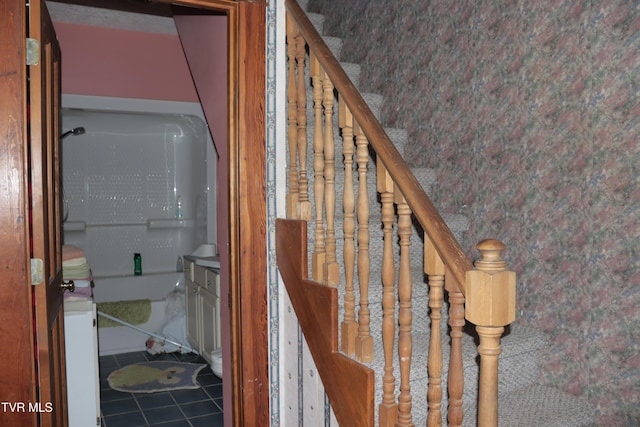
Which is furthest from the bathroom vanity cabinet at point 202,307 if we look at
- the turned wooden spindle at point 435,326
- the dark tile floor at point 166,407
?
the turned wooden spindle at point 435,326

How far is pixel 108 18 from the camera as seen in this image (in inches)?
147

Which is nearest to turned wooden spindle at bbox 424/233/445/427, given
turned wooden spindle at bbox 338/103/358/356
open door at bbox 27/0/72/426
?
turned wooden spindle at bbox 338/103/358/356

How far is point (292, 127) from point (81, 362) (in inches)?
65.6

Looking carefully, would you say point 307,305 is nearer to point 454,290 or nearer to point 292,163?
point 292,163

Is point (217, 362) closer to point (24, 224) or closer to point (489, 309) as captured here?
point (24, 224)

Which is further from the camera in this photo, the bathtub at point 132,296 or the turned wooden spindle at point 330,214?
the bathtub at point 132,296

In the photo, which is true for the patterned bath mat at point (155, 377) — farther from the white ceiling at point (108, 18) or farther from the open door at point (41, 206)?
the white ceiling at point (108, 18)

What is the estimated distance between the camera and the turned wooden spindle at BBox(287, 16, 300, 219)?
7.35 ft

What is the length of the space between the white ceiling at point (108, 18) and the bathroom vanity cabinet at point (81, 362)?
1993mm

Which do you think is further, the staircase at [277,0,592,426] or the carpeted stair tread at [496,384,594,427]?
the carpeted stair tread at [496,384,594,427]

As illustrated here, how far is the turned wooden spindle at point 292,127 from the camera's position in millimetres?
2240

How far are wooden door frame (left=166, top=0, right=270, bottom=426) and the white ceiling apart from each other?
1.75 metres

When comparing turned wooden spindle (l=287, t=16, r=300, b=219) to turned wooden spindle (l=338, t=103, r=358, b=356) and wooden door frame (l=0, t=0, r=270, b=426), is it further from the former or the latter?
turned wooden spindle (l=338, t=103, r=358, b=356)

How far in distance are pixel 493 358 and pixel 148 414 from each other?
2.78 m
